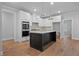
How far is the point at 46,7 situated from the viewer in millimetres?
2484

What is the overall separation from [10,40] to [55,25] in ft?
4.20

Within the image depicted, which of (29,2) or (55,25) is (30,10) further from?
(55,25)

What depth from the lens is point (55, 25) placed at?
102 inches

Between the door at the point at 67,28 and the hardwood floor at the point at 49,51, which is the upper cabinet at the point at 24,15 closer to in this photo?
the hardwood floor at the point at 49,51

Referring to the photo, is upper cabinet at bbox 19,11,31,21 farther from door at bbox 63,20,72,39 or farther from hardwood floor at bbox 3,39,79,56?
door at bbox 63,20,72,39

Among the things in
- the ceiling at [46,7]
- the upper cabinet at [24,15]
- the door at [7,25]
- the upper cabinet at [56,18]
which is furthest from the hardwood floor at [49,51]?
the ceiling at [46,7]

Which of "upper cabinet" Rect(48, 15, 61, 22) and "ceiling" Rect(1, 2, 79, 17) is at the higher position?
"ceiling" Rect(1, 2, 79, 17)

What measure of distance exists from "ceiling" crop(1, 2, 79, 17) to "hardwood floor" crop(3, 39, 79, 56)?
862 millimetres

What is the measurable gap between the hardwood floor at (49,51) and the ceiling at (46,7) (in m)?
0.86

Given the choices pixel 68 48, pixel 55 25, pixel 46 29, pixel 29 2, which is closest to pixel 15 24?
pixel 29 2

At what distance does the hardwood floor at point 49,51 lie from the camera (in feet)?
8.14

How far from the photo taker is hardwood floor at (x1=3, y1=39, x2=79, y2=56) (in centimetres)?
248

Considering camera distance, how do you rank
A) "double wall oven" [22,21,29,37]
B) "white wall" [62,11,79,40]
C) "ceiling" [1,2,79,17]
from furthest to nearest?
"double wall oven" [22,21,29,37] → "white wall" [62,11,79,40] → "ceiling" [1,2,79,17]

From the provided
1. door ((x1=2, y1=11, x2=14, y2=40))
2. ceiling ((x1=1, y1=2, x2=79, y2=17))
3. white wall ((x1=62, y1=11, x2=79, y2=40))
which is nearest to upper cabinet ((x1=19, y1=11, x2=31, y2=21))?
ceiling ((x1=1, y1=2, x2=79, y2=17))
